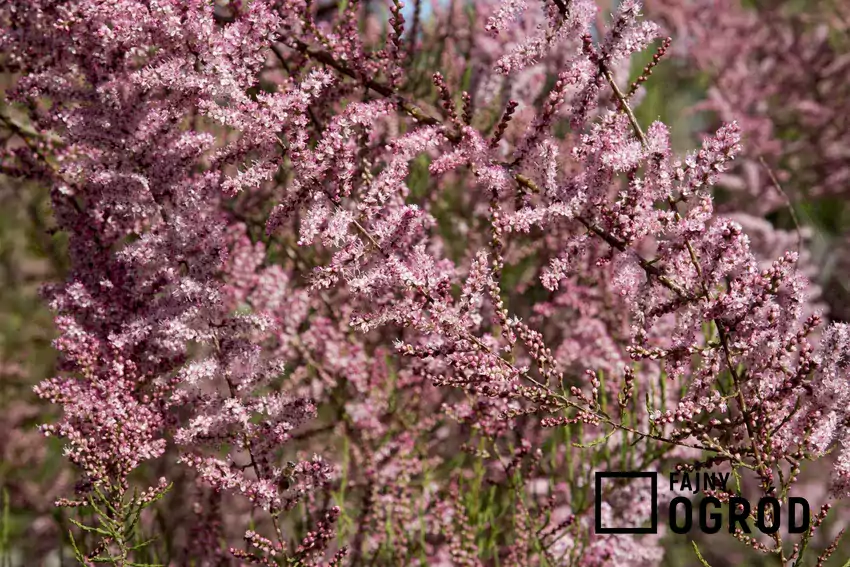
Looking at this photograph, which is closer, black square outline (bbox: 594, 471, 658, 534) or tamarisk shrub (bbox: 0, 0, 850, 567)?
tamarisk shrub (bbox: 0, 0, 850, 567)

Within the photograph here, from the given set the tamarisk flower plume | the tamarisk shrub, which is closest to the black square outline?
the tamarisk shrub

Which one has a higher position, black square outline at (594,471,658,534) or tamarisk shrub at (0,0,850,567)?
tamarisk shrub at (0,0,850,567)

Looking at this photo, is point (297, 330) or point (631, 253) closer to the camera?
point (631, 253)

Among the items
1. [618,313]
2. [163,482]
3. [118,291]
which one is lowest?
[163,482]

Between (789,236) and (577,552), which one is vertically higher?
(789,236)

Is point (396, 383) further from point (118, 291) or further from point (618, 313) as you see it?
point (118, 291)

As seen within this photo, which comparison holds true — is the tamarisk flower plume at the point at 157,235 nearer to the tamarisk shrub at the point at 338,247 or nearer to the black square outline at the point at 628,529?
the tamarisk shrub at the point at 338,247

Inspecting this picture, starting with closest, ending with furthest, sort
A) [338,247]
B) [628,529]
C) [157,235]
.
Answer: [338,247], [157,235], [628,529]

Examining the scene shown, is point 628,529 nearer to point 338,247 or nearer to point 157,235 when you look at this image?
point 338,247

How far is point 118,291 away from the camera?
6.75 feet

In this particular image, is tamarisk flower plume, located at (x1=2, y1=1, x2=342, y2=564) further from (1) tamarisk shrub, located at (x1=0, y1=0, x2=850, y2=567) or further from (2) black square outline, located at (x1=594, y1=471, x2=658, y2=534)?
(2) black square outline, located at (x1=594, y1=471, x2=658, y2=534)

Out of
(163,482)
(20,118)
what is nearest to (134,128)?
(163,482)

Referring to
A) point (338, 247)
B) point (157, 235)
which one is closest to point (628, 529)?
point (338, 247)

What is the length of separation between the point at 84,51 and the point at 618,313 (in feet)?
6.09
